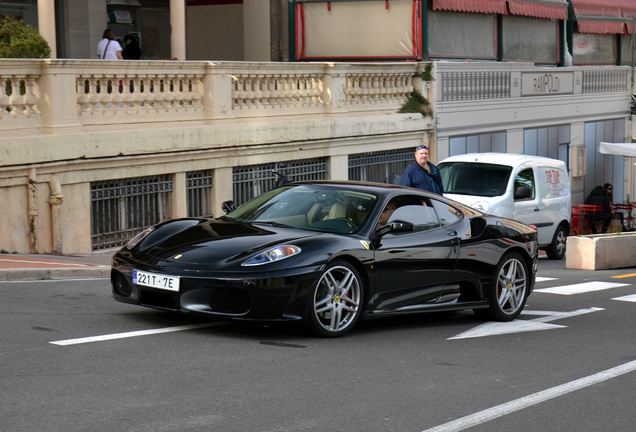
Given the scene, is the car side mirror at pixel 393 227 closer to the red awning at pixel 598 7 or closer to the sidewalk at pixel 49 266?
the sidewalk at pixel 49 266

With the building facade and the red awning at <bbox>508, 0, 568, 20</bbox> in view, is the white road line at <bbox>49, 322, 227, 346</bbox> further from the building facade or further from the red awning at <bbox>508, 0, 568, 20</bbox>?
the red awning at <bbox>508, 0, 568, 20</bbox>

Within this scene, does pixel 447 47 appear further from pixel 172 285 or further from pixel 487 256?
pixel 172 285

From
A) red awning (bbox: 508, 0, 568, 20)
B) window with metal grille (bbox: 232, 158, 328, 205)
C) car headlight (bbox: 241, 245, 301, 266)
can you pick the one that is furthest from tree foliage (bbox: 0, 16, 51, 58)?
red awning (bbox: 508, 0, 568, 20)

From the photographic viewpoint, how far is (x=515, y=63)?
27.9 m

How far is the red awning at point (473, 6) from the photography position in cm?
2514

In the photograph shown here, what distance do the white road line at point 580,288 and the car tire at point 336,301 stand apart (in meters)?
5.16

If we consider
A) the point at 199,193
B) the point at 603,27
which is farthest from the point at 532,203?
the point at 603,27

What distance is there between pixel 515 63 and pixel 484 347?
66.4 feet

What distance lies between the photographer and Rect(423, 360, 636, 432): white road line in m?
6.09

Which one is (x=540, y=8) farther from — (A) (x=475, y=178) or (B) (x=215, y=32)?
(A) (x=475, y=178)

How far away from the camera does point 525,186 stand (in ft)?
59.5

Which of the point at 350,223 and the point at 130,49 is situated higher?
the point at 130,49

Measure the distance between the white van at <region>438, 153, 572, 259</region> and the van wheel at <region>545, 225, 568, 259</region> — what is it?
0.11 ft

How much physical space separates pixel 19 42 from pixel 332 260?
8.01 metres
